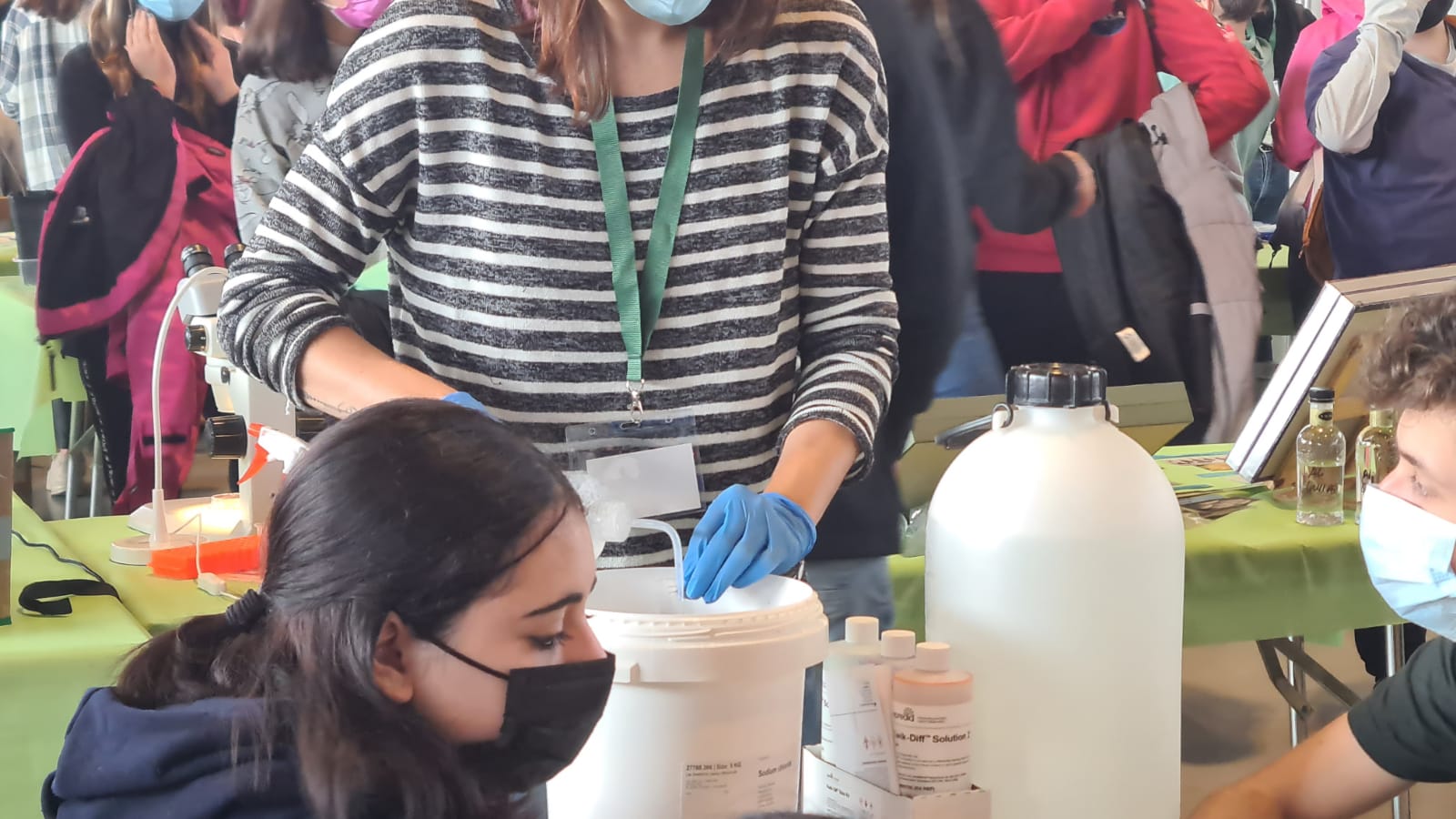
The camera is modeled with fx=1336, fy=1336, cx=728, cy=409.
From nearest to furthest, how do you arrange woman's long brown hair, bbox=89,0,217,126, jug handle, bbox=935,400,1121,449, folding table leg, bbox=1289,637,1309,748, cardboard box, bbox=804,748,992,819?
1. cardboard box, bbox=804,748,992,819
2. jug handle, bbox=935,400,1121,449
3. woman's long brown hair, bbox=89,0,217,126
4. folding table leg, bbox=1289,637,1309,748

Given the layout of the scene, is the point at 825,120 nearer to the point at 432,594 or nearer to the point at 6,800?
the point at 432,594

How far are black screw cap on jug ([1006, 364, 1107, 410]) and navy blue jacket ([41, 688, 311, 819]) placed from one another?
54cm

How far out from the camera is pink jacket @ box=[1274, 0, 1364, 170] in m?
3.17

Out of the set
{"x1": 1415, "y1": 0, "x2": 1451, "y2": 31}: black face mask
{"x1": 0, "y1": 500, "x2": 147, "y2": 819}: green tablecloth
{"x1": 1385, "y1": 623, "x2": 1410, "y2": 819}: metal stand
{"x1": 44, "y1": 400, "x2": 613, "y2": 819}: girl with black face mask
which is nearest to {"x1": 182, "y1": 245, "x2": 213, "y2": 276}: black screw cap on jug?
{"x1": 0, "y1": 500, "x2": 147, "y2": 819}: green tablecloth

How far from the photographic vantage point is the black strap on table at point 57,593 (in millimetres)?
1454

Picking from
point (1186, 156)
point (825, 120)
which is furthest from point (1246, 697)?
point (825, 120)

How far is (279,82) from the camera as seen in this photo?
247 centimetres

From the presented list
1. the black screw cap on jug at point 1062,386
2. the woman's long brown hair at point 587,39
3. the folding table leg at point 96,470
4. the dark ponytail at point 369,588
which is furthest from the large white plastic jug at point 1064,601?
the folding table leg at point 96,470

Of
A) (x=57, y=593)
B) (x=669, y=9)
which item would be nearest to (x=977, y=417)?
(x=669, y=9)

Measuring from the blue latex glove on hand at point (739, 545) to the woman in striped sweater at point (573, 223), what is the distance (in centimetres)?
13

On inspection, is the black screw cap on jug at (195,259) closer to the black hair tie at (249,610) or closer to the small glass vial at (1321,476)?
the black hair tie at (249,610)

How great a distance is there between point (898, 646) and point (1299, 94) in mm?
2758

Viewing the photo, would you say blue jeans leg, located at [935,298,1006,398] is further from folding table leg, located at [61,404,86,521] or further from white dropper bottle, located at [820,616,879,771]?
white dropper bottle, located at [820,616,879,771]

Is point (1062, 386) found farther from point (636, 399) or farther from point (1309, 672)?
point (1309, 672)
